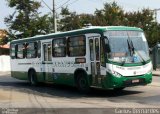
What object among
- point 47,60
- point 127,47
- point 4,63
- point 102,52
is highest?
point 127,47

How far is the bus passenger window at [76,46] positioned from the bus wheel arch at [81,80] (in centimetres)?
77

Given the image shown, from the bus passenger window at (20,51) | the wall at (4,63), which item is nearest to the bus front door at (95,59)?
the bus passenger window at (20,51)

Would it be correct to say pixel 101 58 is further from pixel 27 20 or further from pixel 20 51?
pixel 27 20

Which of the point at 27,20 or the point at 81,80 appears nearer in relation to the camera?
the point at 81,80

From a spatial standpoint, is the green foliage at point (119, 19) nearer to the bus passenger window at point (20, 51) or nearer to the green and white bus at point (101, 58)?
the bus passenger window at point (20, 51)

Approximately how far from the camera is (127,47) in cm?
1722

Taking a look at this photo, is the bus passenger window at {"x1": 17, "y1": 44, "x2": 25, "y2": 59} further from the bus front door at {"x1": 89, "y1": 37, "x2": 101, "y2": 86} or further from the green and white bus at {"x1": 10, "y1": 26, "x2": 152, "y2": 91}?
the bus front door at {"x1": 89, "y1": 37, "x2": 101, "y2": 86}

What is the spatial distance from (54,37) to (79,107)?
769 cm

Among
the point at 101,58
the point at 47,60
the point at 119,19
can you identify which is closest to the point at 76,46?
the point at 101,58

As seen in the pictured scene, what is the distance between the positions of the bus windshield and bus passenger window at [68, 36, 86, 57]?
1.65m

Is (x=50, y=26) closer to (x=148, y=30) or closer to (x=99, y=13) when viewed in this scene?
(x=99, y=13)

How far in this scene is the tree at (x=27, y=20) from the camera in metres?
53.2

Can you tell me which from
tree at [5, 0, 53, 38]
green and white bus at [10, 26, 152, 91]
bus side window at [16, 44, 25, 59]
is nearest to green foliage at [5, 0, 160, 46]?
tree at [5, 0, 53, 38]

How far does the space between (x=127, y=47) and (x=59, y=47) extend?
4.30 meters
